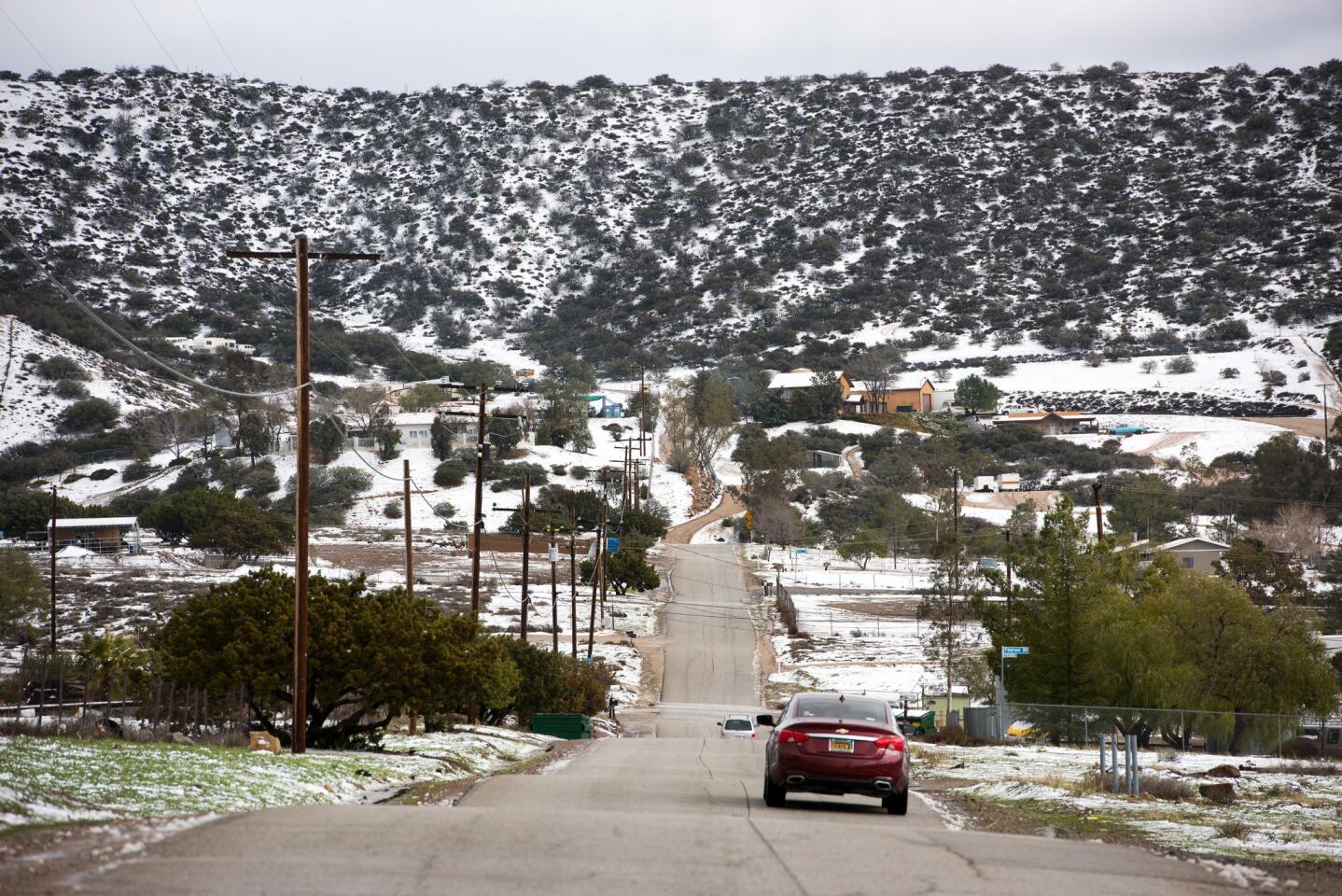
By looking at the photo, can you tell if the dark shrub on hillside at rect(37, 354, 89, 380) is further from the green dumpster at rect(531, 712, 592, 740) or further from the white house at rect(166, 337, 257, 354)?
the green dumpster at rect(531, 712, 592, 740)

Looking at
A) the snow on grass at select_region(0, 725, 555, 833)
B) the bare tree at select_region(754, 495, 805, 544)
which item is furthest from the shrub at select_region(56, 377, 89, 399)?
the snow on grass at select_region(0, 725, 555, 833)

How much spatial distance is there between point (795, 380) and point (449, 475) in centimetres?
6218

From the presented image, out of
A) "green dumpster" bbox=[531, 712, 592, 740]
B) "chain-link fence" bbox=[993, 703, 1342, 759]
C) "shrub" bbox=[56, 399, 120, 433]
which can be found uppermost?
"shrub" bbox=[56, 399, 120, 433]

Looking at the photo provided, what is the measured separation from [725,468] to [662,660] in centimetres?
7677

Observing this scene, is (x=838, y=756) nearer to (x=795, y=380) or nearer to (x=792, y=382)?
(x=792, y=382)

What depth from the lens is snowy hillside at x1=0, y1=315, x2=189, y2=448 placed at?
139 m

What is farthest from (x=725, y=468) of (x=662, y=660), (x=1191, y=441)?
(x=662, y=660)

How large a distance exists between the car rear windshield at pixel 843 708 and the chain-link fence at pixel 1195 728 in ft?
56.0

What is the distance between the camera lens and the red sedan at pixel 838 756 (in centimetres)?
1648

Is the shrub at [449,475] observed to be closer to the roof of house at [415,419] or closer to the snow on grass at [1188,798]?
the roof of house at [415,419]

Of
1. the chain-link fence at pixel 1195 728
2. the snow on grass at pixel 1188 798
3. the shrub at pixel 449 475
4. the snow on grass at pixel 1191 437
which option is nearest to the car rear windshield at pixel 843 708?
the snow on grass at pixel 1188 798

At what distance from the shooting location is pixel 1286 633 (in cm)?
3978

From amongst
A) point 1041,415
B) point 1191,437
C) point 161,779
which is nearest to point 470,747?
point 161,779

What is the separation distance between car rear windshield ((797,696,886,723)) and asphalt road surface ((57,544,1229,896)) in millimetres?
1133
